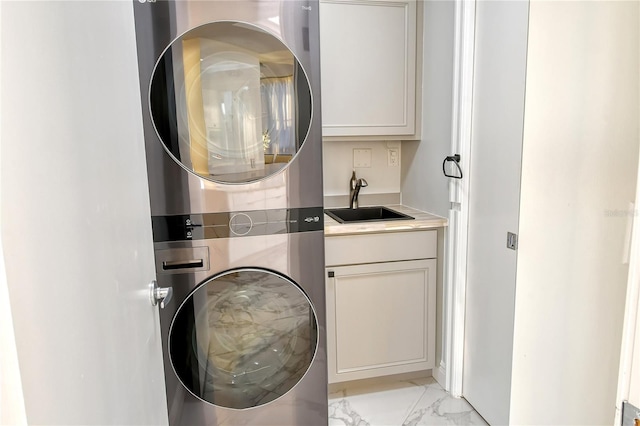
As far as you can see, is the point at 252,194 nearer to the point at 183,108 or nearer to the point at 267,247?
the point at 267,247

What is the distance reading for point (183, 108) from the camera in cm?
130

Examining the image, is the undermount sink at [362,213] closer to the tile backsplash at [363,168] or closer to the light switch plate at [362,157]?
the tile backsplash at [363,168]

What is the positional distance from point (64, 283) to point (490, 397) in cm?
168

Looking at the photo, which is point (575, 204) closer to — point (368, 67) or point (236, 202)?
point (236, 202)

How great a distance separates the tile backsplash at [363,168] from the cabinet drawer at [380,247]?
0.57 m

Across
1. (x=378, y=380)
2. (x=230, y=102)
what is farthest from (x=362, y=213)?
(x=230, y=102)

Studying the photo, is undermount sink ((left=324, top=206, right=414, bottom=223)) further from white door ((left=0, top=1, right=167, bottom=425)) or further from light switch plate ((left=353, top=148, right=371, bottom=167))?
white door ((left=0, top=1, right=167, bottom=425))

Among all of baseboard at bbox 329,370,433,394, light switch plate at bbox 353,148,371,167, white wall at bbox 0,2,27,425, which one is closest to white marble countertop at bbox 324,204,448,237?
light switch plate at bbox 353,148,371,167

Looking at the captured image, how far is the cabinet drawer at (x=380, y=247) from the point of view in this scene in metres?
1.80

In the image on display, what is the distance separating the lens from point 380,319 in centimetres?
190

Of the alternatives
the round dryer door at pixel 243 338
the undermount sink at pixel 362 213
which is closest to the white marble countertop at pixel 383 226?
the undermount sink at pixel 362 213

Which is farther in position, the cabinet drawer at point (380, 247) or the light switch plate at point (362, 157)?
the light switch plate at point (362, 157)

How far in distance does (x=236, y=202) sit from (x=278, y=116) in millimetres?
325

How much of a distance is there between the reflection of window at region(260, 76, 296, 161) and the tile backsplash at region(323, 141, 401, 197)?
90cm
